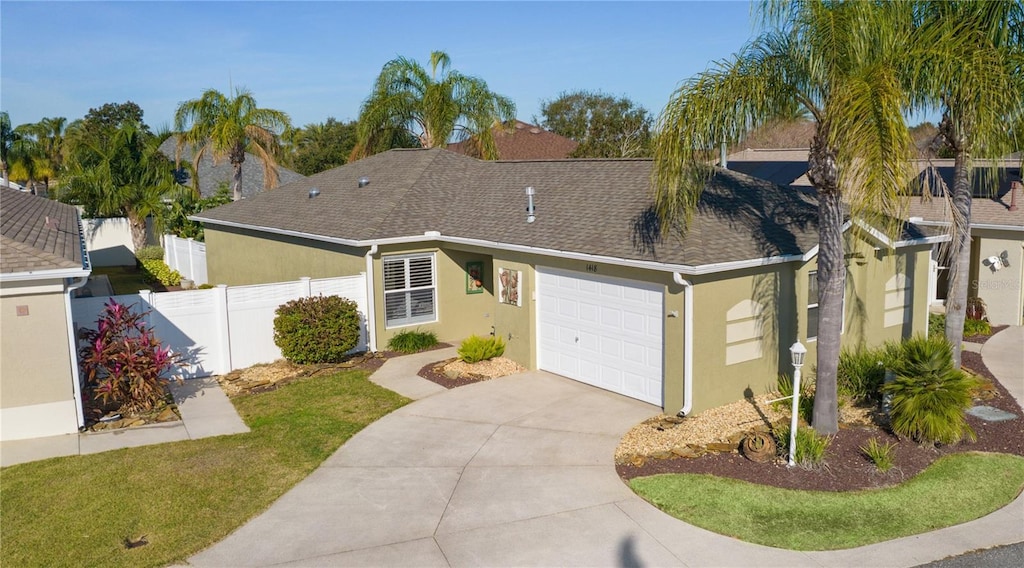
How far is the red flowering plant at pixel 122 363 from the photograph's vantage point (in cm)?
1188

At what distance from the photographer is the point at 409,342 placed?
16562 mm

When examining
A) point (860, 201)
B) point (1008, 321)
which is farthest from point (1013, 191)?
point (860, 201)

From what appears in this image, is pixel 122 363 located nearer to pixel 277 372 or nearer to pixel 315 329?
pixel 277 372

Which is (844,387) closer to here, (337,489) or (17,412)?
(337,489)

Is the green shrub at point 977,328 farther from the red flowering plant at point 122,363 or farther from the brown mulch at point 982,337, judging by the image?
the red flowering plant at point 122,363

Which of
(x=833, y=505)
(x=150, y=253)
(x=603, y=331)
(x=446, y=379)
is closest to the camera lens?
(x=833, y=505)

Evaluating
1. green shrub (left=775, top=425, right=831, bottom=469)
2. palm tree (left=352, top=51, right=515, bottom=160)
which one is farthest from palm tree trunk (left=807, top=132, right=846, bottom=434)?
palm tree (left=352, top=51, right=515, bottom=160)

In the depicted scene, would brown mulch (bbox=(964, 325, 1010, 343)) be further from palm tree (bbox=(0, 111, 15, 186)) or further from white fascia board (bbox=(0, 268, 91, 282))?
palm tree (bbox=(0, 111, 15, 186))

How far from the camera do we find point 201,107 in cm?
2605

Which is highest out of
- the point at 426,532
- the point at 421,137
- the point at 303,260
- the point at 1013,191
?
the point at 421,137

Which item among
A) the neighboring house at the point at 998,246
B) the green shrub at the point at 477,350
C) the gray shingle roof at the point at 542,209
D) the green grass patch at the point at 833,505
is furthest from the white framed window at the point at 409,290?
the neighboring house at the point at 998,246

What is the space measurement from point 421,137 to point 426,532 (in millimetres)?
23559

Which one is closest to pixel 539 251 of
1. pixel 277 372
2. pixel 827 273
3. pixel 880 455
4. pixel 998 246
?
pixel 827 273

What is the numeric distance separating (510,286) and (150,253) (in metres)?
21.8
